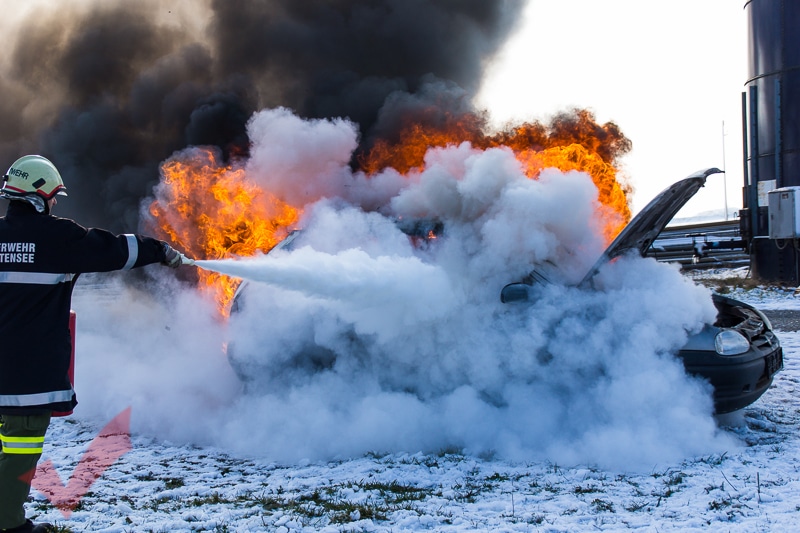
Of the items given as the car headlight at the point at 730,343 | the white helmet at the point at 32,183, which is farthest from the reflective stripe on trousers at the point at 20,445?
the car headlight at the point at 730,343

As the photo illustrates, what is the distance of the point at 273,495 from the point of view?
156 inches

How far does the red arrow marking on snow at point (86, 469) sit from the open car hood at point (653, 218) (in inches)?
156

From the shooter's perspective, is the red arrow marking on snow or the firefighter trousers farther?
the red arrow marking on snow

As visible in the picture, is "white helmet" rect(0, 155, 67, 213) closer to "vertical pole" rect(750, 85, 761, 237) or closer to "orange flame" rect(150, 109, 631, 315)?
"orange flame" rect(150, 109, 631, 315)

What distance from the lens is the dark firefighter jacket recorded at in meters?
3.30

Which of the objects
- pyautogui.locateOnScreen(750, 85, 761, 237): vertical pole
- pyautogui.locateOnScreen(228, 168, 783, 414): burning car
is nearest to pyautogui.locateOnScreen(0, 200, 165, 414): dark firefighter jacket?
pyautogui.locateOnScreen(228, 168, 783, 414): burning car

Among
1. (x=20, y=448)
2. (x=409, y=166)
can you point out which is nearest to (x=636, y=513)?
(x=20, y=448)

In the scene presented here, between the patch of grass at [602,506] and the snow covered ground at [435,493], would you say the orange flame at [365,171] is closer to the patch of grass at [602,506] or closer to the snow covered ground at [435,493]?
the snow covered ground at [435,493]

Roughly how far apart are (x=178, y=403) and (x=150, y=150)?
32.5 ft

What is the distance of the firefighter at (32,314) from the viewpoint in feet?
10.7

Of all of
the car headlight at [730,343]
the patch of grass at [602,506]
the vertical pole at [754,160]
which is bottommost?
the patch of grass at [602,506]

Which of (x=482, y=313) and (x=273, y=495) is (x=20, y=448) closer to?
(x=273, y=495)

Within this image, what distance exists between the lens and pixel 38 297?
11.0 ft

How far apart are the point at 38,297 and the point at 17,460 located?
2.75 feet
